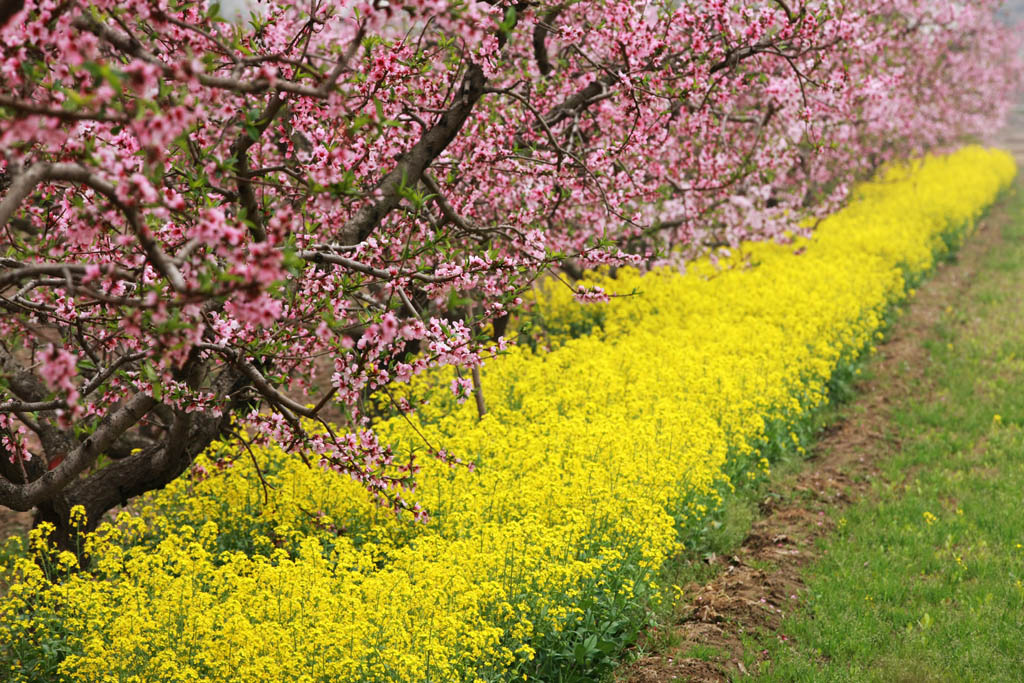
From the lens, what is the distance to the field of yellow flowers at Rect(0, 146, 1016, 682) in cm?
570

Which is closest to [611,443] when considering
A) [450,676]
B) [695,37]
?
[450,676]

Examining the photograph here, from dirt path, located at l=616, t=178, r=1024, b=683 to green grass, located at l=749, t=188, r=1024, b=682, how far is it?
18 cm

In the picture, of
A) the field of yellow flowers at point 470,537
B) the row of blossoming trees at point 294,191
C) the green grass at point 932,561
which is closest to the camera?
the row of blossoming trees at point 294,191

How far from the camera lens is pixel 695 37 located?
8.87 meters

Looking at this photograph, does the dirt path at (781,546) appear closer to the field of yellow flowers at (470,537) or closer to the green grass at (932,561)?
the green grass at (932,561)

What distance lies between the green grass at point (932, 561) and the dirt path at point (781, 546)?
Result: 18cm

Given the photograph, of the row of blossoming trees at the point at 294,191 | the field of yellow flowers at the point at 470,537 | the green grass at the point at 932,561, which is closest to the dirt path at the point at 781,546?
the green grass at the point at 932,561

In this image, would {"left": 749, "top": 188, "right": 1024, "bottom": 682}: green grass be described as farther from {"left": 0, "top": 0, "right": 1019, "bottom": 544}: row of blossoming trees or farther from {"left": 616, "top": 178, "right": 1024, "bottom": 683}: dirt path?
{"left": 0, "top": 0, "right": 1019, "bottom": 544}: row of blossoming trees

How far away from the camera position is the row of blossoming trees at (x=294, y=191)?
131 inches

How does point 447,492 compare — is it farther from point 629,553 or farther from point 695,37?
point 695,37

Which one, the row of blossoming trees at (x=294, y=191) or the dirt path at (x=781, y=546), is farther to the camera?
the dirt path at (x=781, y=546)


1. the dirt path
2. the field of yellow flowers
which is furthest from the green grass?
the field of yellow flowers

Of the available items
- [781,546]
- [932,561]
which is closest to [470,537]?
[781,546]

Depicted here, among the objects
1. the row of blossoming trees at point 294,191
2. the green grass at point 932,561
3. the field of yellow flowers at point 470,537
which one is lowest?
Answer: the green grass at point 932,561
